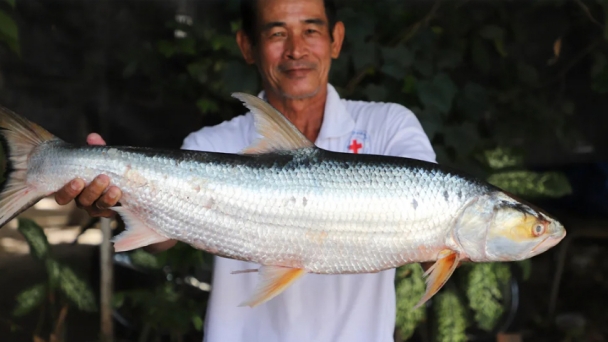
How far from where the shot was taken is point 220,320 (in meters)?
2.54

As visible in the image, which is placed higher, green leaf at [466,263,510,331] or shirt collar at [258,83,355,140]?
shirt collar at [258,83,355,140]

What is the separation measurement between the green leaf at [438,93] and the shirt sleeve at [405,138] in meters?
0.99

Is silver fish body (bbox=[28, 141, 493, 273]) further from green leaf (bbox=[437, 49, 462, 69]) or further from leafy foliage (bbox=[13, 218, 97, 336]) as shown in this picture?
green leaf (bbox=[437, 49, 462, 69])

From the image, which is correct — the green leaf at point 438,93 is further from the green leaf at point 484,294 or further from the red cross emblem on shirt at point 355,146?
the red cross emblem on shirt at point 355,146

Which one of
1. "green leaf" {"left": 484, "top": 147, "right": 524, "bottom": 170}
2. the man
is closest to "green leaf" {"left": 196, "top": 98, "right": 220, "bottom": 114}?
the man

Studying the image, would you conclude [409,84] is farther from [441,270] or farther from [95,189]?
[95,189]

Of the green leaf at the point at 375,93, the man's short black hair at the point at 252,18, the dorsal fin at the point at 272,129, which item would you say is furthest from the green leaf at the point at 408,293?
the dorsal fin at the point at 272,129

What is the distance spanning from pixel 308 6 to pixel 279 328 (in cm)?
128

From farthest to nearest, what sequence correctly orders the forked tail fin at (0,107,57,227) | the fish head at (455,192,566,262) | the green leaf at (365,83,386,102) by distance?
the green leaf at (365,83,386,102), the forked tail fin at (0,107,57,227), the fish head at (455,192,566,262)

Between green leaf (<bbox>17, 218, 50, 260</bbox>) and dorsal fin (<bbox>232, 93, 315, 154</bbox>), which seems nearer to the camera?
dorsal fin (<bbox>232, 93, 315, 154</bbox>)

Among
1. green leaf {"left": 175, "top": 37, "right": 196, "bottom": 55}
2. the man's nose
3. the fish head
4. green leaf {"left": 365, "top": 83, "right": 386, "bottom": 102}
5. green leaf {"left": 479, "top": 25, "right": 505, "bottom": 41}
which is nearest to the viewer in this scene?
the fish head

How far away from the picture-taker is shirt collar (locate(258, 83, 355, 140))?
258cm

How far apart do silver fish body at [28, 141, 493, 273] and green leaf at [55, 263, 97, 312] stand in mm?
1555

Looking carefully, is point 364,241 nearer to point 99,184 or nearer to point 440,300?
point 99,184
